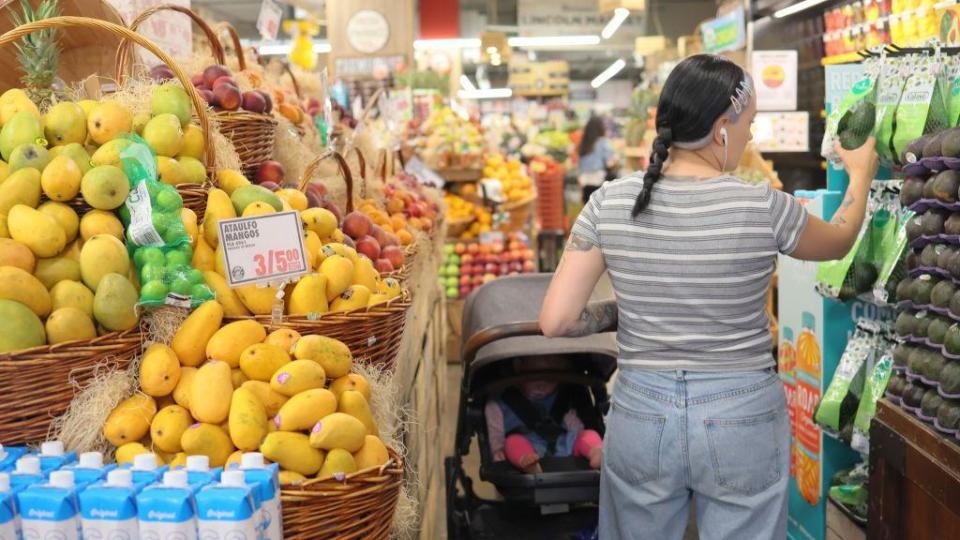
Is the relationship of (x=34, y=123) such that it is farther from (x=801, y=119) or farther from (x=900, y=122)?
(x=801, y=119)

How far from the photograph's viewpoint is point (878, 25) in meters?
6.38

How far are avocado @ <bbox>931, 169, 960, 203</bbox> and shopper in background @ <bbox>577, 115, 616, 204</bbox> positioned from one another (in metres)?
9.69

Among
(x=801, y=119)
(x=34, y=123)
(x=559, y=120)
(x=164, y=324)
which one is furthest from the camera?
(x=559, y=120)

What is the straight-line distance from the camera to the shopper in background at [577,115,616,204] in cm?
1193

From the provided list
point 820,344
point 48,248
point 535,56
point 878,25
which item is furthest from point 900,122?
point 535,56

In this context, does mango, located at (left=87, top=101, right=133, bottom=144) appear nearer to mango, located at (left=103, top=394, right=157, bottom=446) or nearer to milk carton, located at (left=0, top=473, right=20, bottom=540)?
mango, located at (left=103, top=394, right=157, bottom=446)

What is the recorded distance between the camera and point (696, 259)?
191 centimetres

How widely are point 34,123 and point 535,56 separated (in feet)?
83.5

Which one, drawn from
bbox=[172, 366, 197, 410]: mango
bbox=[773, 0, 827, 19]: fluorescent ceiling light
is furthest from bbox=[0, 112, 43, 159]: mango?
bbox=[773, 0, 827, 19]: fluorescent ceiling light

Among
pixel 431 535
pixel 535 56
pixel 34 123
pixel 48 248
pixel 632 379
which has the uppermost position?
pixel 535 56

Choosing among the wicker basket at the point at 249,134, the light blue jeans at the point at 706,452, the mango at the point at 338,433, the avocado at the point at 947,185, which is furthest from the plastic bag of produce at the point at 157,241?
the avocado at the point at 947,185

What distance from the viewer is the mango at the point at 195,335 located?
5.02 feet

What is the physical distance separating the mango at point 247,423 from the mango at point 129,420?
16 cm

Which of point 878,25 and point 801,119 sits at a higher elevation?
point 878,25
